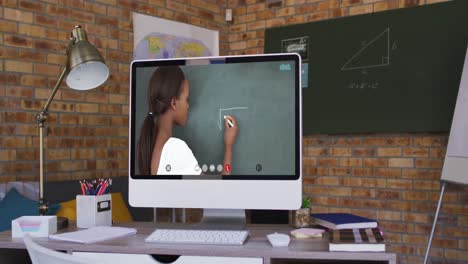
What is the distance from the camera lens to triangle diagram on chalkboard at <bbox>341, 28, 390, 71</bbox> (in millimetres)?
3670

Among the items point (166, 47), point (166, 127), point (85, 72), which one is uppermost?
point (166, 47)

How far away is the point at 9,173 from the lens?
289cm

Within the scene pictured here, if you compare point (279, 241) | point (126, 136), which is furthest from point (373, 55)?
point (279, 241)

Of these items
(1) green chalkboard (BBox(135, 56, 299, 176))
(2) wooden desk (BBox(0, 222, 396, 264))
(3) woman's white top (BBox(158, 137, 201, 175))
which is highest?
(1) green chalkboard (BBox(135, 56, 299, 176))

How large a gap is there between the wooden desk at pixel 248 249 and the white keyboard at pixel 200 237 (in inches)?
1.0

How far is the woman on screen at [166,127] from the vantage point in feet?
5.91

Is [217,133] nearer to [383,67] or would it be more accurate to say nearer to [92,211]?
[92,211]

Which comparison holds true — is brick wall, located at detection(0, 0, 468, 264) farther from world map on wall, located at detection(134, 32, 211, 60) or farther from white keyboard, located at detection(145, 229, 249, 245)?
white keyboard, located at detection(145, 229, 249, 245)

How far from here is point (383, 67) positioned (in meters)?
3.67

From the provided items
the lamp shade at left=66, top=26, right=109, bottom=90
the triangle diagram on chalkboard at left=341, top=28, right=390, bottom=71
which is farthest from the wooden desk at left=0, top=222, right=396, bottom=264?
the triangle diagram on chalkboard at left=341, top=28, right=390, bottom=71

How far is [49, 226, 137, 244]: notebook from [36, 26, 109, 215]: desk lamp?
27cm

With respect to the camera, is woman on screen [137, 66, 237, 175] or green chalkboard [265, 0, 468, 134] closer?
woman on screen [137, 66, 237, 175]

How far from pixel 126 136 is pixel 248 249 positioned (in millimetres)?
2345

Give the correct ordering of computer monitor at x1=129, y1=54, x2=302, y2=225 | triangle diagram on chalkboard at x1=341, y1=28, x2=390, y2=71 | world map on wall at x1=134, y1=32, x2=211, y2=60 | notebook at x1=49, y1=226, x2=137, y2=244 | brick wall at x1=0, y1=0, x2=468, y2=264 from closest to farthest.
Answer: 1. notebook at x1=49, y1=226, x2=137, y2=244
2. computer monitor at x1=129, y1=54, x2=302, y2=225
3. brick wall at x1=0, y1=0, x2=468, y2=264
4. triangle diagram on chalkboard at x1=341, y1=28, x2=390, y2=71
5. world map on wall at x1=134, y1=32, x2=211, y2=60
